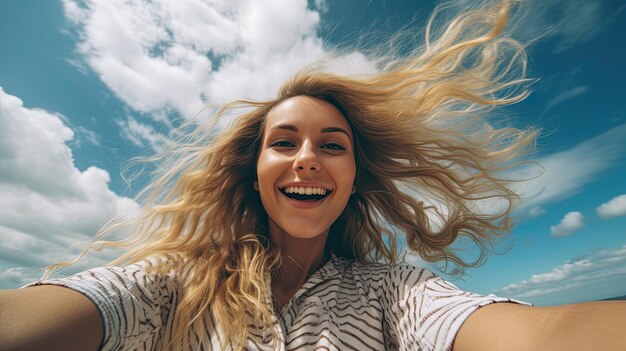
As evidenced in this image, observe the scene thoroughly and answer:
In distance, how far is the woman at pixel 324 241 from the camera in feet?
4.82

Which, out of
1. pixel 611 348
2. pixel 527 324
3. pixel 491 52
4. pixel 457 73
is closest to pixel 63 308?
pixel 527 324

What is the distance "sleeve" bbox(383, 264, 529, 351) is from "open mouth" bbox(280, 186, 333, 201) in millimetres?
761

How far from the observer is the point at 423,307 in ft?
6.41

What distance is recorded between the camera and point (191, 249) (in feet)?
9.34

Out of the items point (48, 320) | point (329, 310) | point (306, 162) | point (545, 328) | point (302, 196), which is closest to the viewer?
point (545, 328)

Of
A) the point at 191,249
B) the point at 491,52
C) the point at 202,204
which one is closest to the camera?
the point at 191,249

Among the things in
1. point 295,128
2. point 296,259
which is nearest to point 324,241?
point 296,259

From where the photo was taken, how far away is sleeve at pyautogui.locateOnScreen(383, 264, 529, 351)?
5.38 feet

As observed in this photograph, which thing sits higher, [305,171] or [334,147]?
[334,147]

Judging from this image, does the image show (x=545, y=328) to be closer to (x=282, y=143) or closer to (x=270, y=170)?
(x=270, y=170)

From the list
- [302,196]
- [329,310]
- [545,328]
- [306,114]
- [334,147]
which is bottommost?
[329,310]

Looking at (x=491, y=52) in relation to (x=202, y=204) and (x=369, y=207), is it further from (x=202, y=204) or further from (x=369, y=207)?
(x=202, y=204)

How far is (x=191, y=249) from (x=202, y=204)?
0.57 metres

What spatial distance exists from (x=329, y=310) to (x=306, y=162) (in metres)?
1.05
